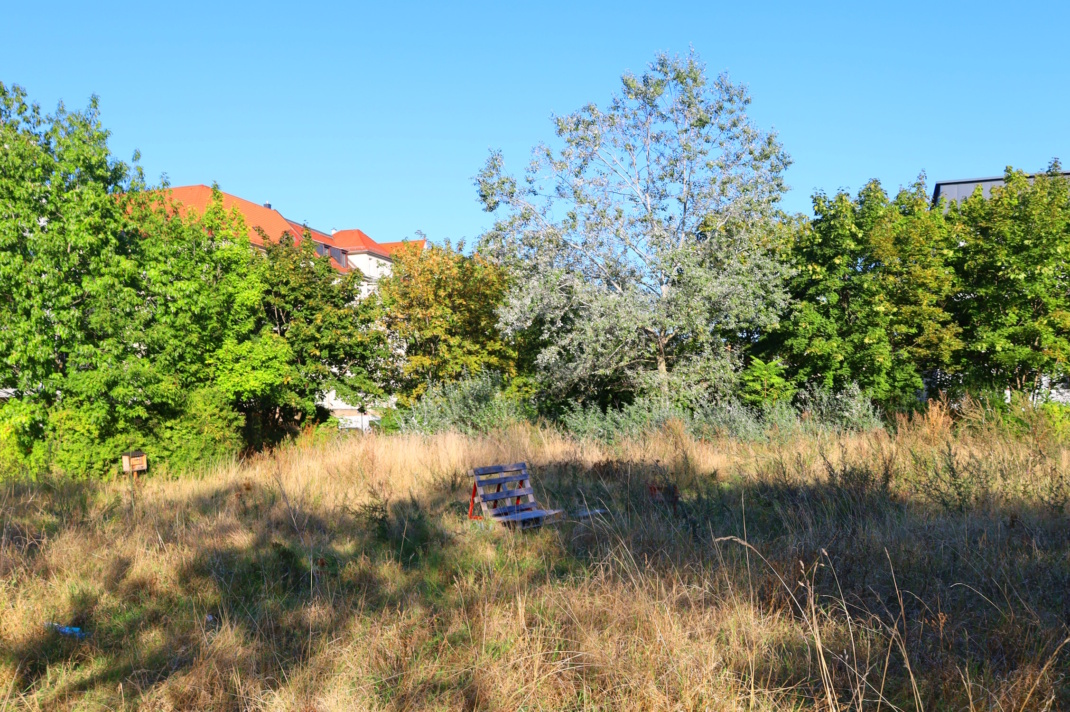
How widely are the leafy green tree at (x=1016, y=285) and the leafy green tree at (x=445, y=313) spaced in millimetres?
12190

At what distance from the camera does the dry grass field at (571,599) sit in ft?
11.8

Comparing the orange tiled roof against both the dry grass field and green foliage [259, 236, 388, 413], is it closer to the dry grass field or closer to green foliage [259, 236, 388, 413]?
green foliage [259, 236, 388, 413]

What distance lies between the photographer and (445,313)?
23.7 meters

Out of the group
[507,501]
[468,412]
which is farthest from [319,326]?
[507,501]

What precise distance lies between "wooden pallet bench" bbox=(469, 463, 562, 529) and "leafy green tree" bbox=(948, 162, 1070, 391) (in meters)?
13.3

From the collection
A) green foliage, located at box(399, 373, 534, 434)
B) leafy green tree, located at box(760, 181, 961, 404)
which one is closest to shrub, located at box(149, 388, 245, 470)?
green foliage, located at box(399, 373, 534, 434)

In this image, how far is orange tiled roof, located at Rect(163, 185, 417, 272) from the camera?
50.2m

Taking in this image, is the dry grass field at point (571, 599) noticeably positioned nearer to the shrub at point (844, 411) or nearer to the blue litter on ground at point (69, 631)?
the blue litter on ground at point (69, 631)

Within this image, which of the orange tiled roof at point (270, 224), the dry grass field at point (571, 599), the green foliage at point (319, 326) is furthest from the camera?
the orange tiled roof at point (270, 224)

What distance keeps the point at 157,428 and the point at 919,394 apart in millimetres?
17941

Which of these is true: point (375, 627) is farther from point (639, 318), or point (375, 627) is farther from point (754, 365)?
point (754, 365)

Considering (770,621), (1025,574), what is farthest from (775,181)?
(770,621)

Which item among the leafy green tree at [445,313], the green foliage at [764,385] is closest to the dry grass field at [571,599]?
the green foliage at [764,385]

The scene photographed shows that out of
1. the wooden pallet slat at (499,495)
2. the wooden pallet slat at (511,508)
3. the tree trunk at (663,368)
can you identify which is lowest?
the wooden pallet slat at (511,508)
